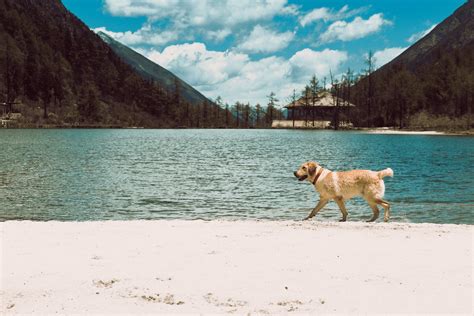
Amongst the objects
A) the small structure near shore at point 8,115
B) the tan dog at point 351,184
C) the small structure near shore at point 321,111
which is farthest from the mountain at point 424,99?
the tan dog at point 351,184

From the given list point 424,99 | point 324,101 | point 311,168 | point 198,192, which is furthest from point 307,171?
point 324,101

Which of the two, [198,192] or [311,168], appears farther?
[198,192]

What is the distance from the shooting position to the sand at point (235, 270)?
6617mm

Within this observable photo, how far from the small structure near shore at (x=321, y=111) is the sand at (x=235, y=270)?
5369 inches

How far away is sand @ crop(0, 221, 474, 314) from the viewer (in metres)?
6.62

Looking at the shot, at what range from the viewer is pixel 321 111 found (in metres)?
154

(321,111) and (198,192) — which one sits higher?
(321,111)

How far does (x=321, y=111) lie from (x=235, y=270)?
14902 cm

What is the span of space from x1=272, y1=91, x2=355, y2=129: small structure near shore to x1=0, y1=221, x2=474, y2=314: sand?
136373 mm

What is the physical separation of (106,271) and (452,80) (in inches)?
5739

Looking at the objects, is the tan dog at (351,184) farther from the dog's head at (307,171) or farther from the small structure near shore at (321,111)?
the small structure near shore at (321,111)

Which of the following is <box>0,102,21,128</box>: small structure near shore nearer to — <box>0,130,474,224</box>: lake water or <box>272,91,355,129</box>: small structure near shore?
<box>272,91,355,129</box>: small structure near shore

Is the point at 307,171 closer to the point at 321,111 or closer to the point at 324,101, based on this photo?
the point at 324,101

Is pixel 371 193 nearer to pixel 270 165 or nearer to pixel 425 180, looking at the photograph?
pixel 425 180
